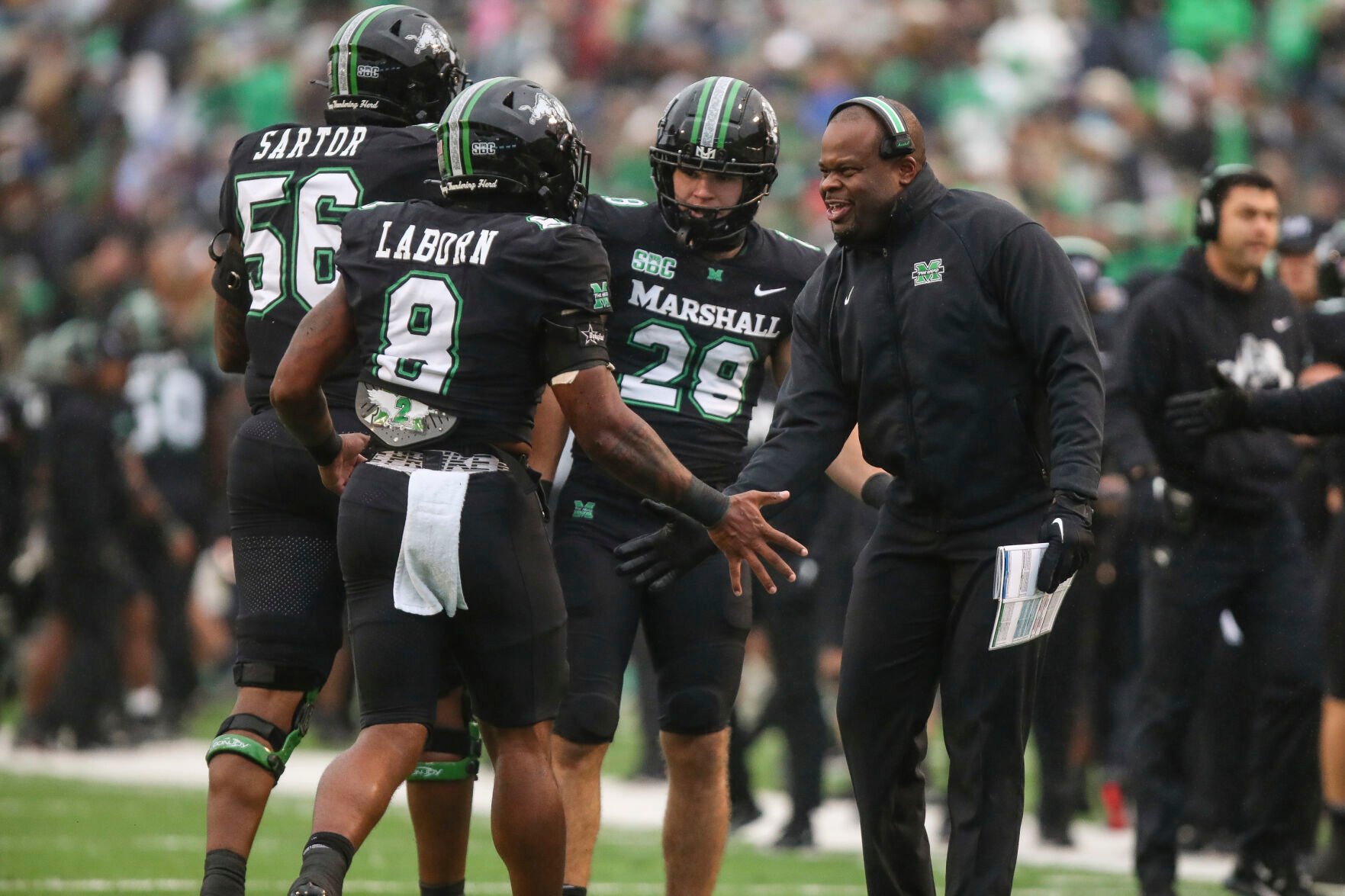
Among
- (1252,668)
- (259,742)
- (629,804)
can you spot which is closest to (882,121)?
(259,742)

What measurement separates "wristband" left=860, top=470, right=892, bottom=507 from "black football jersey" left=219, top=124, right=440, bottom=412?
4.90 ft

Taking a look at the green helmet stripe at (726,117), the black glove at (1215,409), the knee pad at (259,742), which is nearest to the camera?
the knee pad at (259,742)

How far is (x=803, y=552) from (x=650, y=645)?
115 centimetres

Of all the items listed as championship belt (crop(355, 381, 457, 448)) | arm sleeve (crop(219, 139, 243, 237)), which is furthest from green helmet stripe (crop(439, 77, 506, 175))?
arm sleeve (crop(219, 139, 243, 237))

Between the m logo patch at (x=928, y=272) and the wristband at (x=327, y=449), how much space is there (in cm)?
157

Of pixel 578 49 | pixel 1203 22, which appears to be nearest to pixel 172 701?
pixel 578 49

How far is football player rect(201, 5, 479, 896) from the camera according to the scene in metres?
5.49

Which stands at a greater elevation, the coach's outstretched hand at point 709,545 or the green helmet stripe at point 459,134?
the green helmet stripe at point 459,134

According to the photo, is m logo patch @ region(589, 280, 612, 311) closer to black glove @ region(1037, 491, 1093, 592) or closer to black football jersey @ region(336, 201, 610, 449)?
black football jersey @ region(336, 201, 610, 449)

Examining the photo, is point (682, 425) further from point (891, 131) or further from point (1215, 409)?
point (1215, 409)

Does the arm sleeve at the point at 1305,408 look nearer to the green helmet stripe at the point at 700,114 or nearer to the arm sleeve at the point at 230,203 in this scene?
the green helmet stripe at the point at 700,114

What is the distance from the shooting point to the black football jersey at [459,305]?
4.87 meters

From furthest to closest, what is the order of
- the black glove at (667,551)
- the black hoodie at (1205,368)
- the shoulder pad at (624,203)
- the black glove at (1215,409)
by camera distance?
1. the black hoodie at (1205,368)
2. the black glove at (1215,409)
3. the shoulder pad at (624,203)
4. the black glove at (667,551)

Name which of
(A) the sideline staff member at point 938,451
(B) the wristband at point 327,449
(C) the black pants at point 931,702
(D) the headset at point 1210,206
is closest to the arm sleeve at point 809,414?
(A) the sideline staff member at point 938,451
